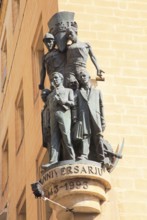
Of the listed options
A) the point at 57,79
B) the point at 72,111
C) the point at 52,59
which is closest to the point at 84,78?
the point at 57,79

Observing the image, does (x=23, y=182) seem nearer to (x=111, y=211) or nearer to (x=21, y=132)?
(x=21, y=132)

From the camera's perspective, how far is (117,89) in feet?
42.4

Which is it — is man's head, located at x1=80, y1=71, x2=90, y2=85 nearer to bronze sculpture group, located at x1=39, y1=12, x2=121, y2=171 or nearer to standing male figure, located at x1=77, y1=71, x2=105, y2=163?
bronze sculpture group, located at x1=39, y1=12, x2=121, y2=171

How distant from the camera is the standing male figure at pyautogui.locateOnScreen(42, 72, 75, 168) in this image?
1072 centimetres

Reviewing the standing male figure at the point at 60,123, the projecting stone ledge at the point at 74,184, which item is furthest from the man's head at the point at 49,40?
the projecting stone ledge at the point at 74,184

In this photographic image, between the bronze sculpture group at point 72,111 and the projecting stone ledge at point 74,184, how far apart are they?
0.58 feet


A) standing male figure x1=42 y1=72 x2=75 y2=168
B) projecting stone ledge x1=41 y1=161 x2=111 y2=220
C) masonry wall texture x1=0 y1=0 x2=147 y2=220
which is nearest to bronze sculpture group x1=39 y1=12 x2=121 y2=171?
standing male figure x1=42 y1=72 x2=75 y2=168

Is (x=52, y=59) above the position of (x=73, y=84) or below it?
above

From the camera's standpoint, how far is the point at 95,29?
13.5 m

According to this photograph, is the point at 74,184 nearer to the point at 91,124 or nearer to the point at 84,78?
the point at 91,124

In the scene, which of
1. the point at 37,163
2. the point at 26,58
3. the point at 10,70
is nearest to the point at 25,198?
the point at 37,163

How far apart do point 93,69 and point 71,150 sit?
2.52 metres

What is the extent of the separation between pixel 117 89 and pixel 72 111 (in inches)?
82.5

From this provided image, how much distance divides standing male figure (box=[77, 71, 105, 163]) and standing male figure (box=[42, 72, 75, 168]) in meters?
0.16
